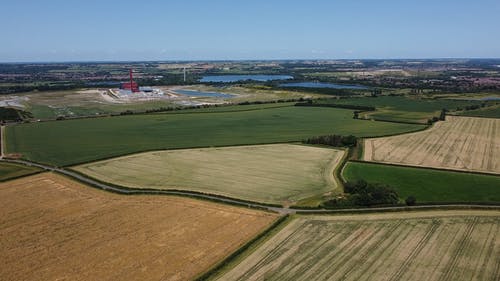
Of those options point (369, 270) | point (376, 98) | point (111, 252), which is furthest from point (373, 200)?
point (376, 98)

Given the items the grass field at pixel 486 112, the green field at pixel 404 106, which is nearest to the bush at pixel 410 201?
the green field at pixel 404 106

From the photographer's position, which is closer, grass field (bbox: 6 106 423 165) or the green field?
grass field (bbox: 6 106 423 165)

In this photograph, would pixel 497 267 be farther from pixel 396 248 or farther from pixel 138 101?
pixel 138 101

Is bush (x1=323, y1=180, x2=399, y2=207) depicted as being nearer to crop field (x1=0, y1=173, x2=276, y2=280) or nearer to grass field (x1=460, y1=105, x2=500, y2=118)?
crop field (x1=0, y1=173, x2=276, y2=280)

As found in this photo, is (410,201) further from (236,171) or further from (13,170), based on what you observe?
(13,170)

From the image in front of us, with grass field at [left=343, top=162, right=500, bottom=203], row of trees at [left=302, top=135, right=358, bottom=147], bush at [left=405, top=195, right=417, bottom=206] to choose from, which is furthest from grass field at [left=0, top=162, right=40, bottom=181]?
bush at [left=405, top=195, right=417, bottom=206]

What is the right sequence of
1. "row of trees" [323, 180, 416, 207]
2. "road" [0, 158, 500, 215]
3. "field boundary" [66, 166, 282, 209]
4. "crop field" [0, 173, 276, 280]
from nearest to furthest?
1. "crop field" [0, 173, 276, 280]
2. "road" [0, 158, 500, 215]
3. "row of trees" [323, 180, 416, 207]
4. "field boundary" [66, 166, 282, 209]
